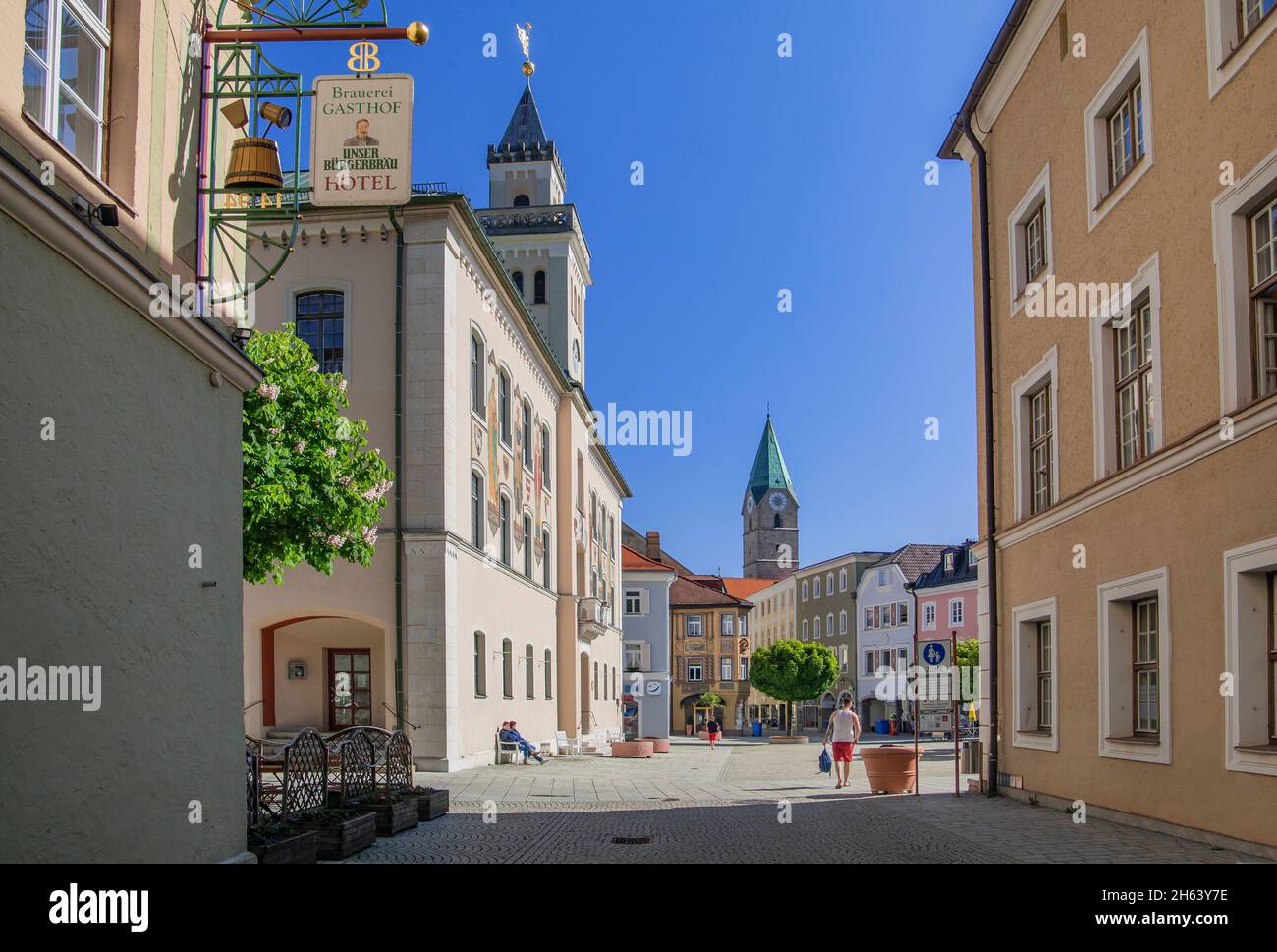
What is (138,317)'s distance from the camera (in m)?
8.49

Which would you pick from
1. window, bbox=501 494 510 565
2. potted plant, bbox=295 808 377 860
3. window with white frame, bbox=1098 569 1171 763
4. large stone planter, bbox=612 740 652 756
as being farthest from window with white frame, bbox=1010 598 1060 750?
large stone planter, bbox=612 740 652 756

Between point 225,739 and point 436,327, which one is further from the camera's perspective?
point 436,327

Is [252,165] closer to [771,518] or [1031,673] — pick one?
[1031,673]

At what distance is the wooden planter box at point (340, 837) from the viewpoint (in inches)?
453

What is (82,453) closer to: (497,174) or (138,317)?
(138,317)

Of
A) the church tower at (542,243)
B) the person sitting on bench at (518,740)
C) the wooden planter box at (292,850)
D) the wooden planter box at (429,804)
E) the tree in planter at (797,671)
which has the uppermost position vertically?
the church tower at (542,243)

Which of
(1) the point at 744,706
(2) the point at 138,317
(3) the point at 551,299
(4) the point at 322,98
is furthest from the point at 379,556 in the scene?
(1) the point at 744,706

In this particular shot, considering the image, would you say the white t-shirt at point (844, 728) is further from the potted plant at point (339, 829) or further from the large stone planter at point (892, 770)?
the potted plant at point (339, 829)

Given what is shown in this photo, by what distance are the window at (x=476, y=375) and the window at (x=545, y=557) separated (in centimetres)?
1015

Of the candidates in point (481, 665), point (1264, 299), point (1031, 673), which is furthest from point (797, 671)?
point (1264, 299)

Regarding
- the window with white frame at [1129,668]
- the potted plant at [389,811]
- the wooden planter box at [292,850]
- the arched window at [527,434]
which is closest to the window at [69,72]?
the wooden planter box at [292,850]

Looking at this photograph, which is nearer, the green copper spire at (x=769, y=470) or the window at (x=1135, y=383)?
the window at (x=1135, y=383)

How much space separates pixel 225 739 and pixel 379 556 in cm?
1540
